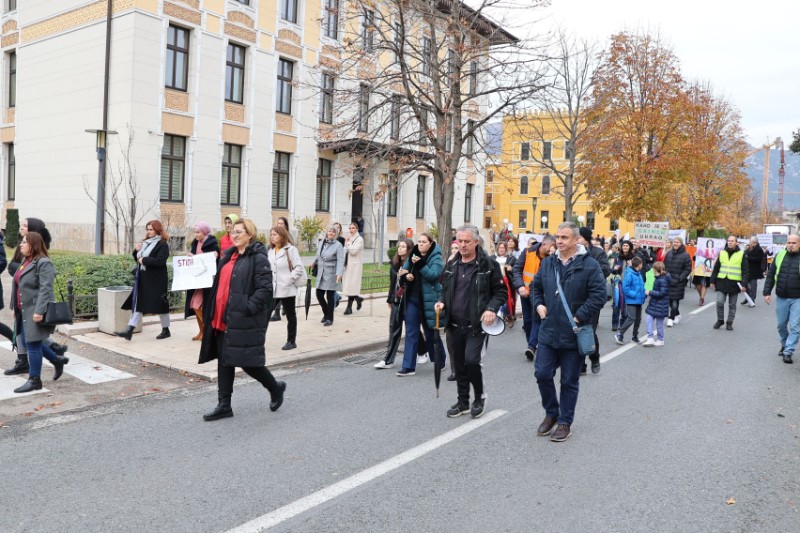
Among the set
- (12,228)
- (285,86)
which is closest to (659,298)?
(285,86)

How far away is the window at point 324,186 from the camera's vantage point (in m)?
30.8

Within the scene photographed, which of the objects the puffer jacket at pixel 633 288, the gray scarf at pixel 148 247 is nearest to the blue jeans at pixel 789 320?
the puffer jacket at pixel 633 288

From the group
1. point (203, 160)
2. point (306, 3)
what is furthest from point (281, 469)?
point (306, 3)

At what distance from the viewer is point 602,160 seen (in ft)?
89.1

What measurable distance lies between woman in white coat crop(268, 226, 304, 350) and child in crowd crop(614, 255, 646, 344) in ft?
18.6

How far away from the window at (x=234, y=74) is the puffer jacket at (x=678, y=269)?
18284mm

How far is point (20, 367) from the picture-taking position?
24.4ft

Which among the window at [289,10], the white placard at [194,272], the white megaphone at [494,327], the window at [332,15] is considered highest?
the window at [289,10]

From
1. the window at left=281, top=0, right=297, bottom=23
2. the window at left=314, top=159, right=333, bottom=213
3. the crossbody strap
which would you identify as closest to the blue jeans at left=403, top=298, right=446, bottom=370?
the crossbody strap

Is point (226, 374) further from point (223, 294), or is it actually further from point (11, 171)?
point (11, 171)

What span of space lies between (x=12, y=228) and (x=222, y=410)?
23780 millimetres

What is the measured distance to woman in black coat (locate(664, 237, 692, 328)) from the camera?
14273 mm

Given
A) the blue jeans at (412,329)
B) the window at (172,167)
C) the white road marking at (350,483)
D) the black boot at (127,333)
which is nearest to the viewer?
the white road marking at (350,483)

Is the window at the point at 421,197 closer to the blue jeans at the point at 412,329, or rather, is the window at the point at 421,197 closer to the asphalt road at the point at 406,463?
the blue jeans at the point at 412,329
